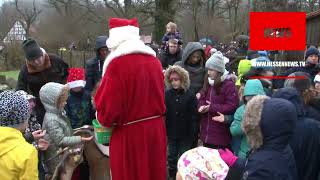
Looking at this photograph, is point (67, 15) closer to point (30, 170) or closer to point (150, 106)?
point (150, 106)

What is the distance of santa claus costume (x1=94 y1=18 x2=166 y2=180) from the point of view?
3521 mm

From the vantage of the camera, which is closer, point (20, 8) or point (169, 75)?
point (169, 75)

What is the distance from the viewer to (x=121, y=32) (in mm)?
3752

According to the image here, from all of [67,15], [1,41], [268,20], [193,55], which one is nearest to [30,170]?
[193,55]

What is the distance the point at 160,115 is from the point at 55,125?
100 centimetres

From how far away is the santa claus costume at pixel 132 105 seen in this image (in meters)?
Answer: 3.52

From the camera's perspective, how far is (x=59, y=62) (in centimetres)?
505

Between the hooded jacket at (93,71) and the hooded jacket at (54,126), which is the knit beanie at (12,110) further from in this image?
the hooded jacket at (93,71)

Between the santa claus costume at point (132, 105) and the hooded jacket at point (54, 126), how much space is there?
0.56 m

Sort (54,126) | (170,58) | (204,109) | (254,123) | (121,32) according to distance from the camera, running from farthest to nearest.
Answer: (170,58), (204,109), (54,126), (121,32), (254,123)

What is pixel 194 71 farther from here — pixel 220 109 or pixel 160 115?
pixel 160 115

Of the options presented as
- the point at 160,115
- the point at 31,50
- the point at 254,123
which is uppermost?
the point at 31,50

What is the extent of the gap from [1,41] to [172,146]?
2548cm

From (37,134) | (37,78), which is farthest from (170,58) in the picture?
(37,134)
